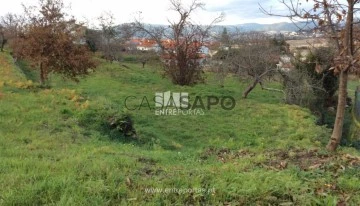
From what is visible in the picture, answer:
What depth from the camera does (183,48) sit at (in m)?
20.6

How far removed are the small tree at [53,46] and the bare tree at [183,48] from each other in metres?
6.64

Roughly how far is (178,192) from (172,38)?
18.5m

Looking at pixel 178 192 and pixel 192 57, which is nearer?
pixel 178 192

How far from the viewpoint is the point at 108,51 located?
111 feet

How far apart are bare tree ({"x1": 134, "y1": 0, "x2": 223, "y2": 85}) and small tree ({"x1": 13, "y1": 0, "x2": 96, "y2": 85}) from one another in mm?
6645

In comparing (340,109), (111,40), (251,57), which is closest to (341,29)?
(340,109)

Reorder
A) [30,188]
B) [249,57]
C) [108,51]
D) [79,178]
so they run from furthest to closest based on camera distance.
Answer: [108,51]
[249,57]
[79,178]
[30,188]

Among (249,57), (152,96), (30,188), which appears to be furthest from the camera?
(249,57)

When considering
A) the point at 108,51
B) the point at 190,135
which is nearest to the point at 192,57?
the point at 190,135

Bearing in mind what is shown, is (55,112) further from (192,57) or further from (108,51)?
(108,51)

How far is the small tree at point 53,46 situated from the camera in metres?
13.8

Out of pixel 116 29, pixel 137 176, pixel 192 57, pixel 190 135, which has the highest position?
pixel 116 29

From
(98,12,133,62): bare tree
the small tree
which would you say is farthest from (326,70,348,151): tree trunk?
(98,12,133,62): bare tree

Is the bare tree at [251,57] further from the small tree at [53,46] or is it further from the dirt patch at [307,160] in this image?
the dirt patch at [307,160]
